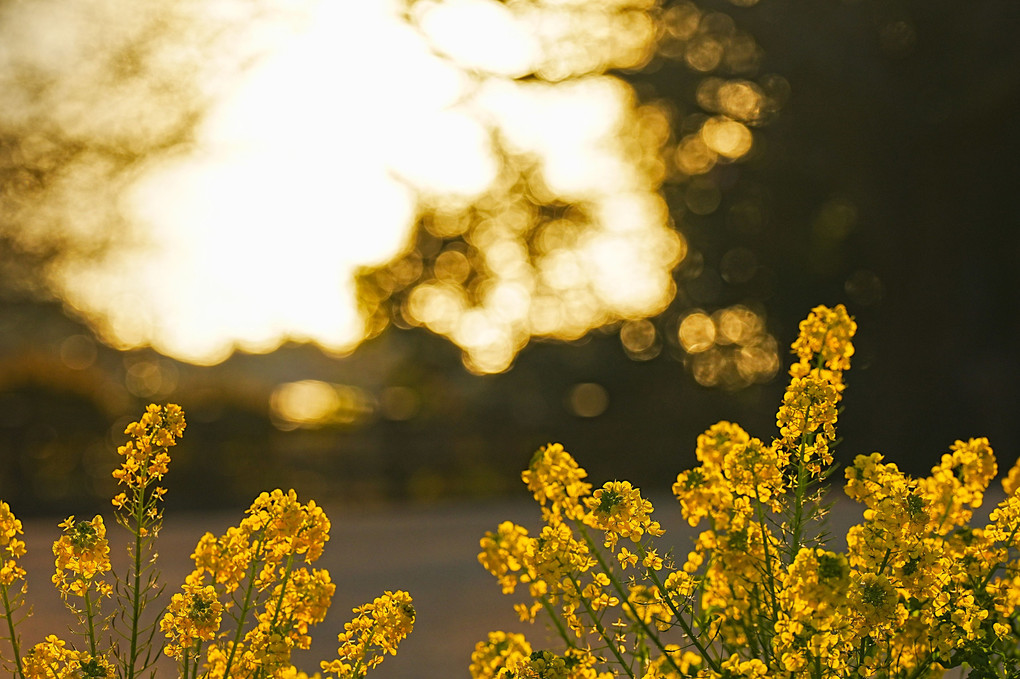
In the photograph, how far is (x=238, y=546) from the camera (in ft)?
6.90

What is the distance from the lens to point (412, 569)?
24.6ft

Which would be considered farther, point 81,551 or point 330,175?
point 330,175

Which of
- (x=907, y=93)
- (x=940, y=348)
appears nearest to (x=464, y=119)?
(x=907, y=93)

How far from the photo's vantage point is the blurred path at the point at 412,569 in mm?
5094

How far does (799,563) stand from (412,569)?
605 cm

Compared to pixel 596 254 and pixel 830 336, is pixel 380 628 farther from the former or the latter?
pixel 596 254

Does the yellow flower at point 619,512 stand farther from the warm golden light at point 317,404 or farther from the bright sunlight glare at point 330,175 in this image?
the warm golden light at point 317,404

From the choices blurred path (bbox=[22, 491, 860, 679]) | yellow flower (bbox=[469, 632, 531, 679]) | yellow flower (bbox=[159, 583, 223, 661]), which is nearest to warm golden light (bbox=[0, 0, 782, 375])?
blurred path (bbox=[22, 491, 860, 679])

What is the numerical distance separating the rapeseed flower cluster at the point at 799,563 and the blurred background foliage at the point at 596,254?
924 centimetres

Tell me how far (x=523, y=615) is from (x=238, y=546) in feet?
1.95

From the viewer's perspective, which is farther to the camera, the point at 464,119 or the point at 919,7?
the point at 464,119

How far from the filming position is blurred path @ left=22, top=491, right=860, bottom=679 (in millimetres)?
5094

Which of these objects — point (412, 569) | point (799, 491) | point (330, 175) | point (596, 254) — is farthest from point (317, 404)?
point (799, 491)

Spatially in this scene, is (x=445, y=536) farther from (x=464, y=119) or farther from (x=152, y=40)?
(x=152, y=40)
